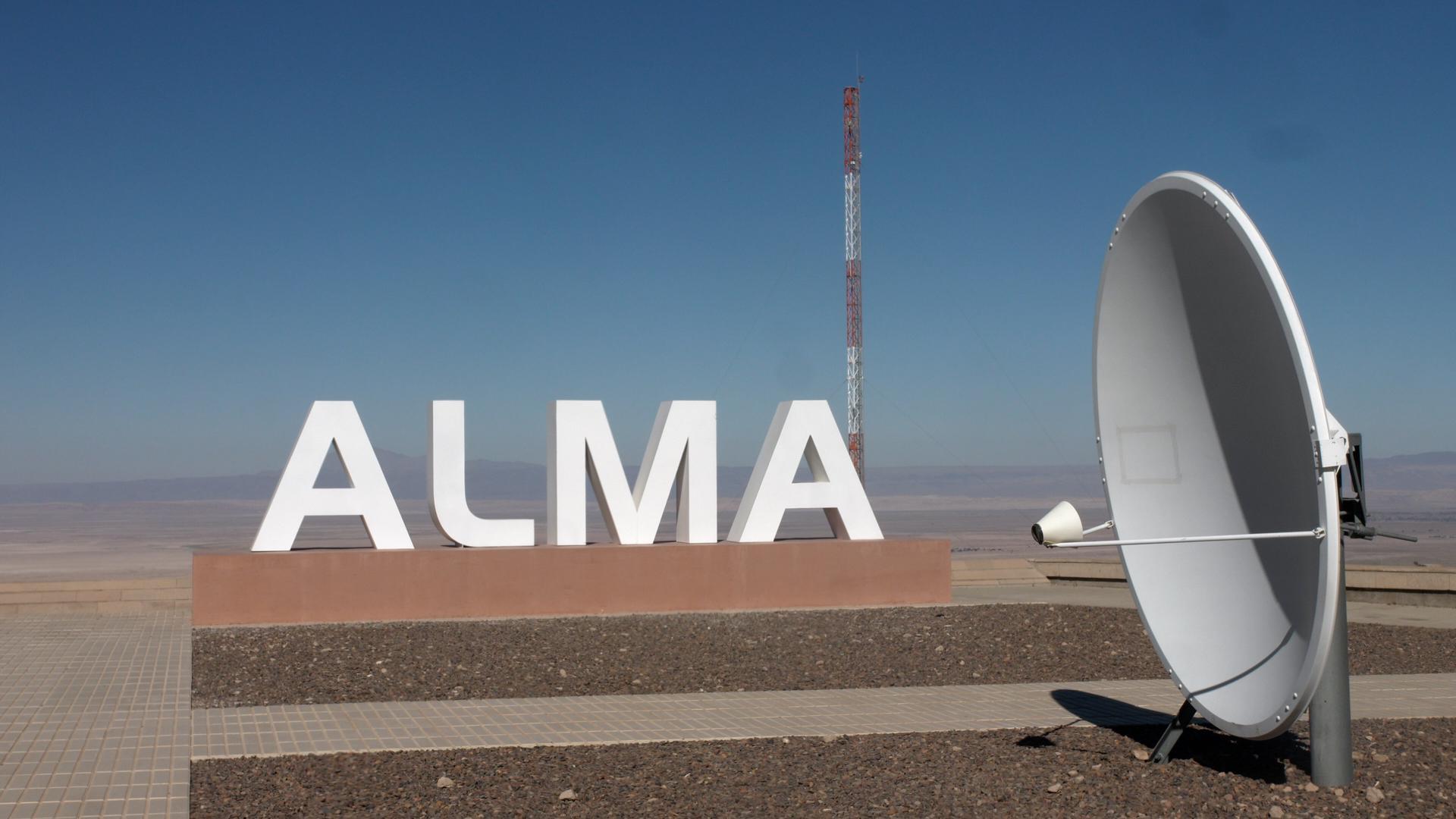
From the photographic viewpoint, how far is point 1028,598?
74.9ft

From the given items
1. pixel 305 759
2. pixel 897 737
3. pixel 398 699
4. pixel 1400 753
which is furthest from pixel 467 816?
pixel 1400 753

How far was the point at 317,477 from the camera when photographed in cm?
1933

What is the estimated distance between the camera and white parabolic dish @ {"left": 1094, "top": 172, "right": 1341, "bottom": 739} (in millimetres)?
7746

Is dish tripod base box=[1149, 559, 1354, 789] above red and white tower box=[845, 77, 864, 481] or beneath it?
beneath

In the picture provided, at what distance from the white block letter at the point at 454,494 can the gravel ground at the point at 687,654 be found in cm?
185

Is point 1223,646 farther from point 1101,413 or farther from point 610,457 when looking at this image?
point 610,457

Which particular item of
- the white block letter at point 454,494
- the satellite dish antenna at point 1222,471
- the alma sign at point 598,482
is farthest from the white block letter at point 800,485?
the satellite dish antenna at point 1222,471

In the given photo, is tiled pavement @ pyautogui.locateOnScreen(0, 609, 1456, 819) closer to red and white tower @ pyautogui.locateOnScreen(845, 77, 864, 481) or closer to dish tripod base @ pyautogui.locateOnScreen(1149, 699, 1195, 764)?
dish tripod base @ pyautogui.locateOnScreen(1149, 699, 1195, 764)

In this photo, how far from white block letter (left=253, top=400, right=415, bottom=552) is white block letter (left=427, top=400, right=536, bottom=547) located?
679mm

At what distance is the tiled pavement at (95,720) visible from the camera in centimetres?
854

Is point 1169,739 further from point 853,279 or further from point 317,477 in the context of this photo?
point 853,279

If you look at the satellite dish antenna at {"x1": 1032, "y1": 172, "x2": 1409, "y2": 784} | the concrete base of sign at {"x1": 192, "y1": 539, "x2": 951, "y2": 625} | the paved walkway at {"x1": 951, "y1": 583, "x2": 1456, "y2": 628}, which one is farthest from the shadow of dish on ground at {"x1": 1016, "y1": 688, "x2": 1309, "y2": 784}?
the concrete base of sign at {"x1": 192, "y1": 539, "x2": 951, "y2": 625}

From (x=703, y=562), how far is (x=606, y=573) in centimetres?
153

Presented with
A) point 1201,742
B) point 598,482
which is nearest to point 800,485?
point 598,482
